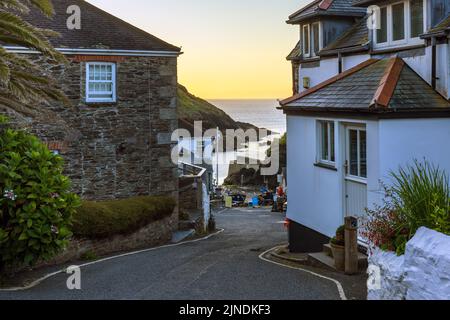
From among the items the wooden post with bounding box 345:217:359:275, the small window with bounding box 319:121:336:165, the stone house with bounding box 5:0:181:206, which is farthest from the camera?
the stone house with bounding box 5:0:181:206

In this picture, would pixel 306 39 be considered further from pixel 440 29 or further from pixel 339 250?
pixel 339 250

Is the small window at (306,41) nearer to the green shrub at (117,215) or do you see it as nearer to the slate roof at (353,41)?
the slate roof at (353,41)

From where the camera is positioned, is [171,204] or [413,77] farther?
[171,204]

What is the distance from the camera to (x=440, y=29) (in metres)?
13.8

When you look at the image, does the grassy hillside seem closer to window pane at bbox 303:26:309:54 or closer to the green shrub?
window pane at bbox 303:26:309:54

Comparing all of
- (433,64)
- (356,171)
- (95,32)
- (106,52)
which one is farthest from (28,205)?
(95,32)

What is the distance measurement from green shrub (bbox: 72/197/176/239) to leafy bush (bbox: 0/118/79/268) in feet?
10.4

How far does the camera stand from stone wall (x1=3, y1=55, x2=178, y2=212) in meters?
20.9

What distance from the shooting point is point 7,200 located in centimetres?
1155

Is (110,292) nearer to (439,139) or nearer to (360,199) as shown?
(360,199)

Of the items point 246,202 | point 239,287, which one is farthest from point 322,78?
point 246,202

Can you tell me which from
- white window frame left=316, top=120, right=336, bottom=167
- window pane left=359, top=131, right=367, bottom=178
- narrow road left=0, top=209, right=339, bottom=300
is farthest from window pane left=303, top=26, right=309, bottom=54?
narrow road left=0, top=209, right=339, bottom=300

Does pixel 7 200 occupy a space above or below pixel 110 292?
above
